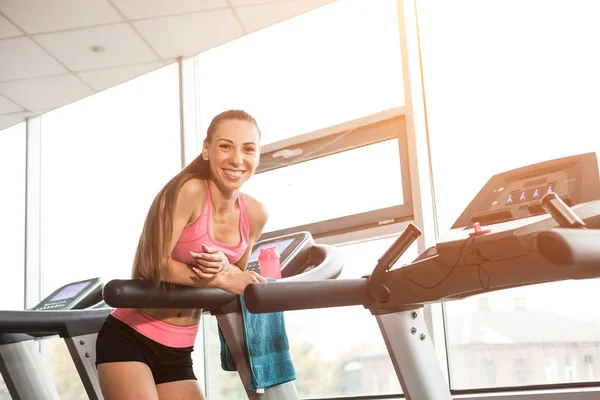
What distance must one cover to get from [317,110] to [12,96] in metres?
2.41

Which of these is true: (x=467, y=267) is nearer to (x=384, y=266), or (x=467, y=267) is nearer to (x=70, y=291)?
(x=384, y=266)

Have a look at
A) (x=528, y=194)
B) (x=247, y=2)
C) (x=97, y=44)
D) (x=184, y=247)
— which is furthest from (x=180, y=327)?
(x=97, y=44)

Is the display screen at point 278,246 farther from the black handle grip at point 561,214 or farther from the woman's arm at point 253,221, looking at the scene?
the black handle grip at point 561,214

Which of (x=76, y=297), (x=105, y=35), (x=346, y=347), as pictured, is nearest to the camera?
(x=76, y=297)

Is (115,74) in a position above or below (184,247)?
above

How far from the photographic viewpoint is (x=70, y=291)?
291 cm

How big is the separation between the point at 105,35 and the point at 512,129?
8.06ft

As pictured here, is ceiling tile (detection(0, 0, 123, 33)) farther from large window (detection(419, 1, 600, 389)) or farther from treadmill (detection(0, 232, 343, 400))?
large window (detection(419, 1, 600, 389))

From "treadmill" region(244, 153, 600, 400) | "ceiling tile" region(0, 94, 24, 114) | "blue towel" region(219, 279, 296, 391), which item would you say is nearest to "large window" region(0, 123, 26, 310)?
"ceiling tile" region(0, 94, 24, 114)

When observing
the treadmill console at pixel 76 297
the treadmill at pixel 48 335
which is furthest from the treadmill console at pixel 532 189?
the treadmill console at pixel 76 297

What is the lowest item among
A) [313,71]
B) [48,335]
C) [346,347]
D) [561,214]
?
[346,347]

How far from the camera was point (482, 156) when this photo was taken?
10.2 feet

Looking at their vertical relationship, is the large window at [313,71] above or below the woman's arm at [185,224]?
above

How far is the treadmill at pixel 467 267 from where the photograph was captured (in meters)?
1.23
